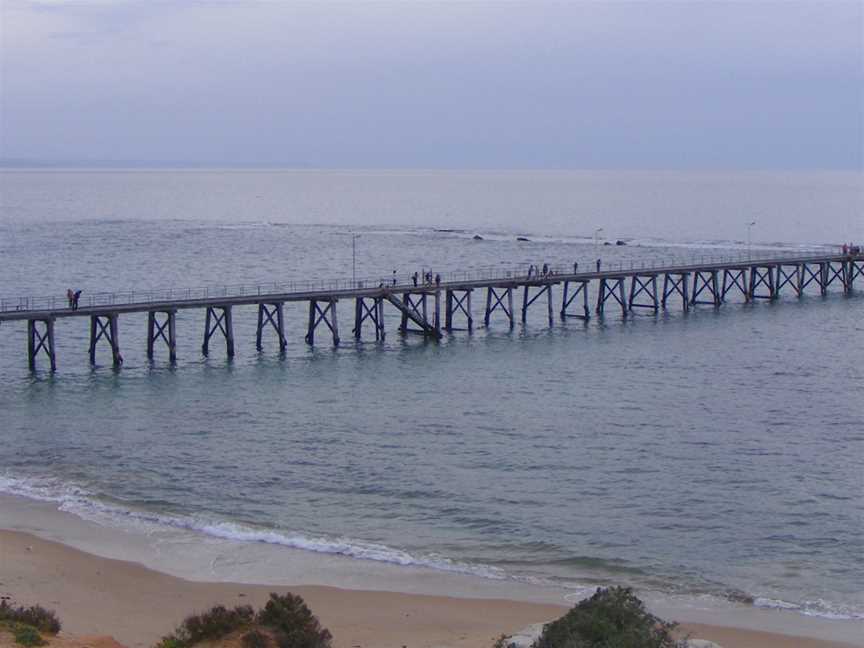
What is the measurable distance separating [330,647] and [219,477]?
39.2ft

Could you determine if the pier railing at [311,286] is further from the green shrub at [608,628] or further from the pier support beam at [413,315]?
the green shrub at [608,628]

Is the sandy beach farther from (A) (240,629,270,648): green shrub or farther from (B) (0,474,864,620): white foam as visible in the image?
(A) (240,629,270,648): green shrub

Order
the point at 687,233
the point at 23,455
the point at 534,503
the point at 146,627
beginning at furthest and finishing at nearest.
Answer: the point at 687,233
the point at 23,455
the point at 534,503
the point at 146,627

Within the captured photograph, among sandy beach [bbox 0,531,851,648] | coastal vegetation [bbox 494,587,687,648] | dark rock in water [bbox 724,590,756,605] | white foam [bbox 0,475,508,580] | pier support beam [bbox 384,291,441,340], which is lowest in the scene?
dark rock in water [bbox 724,590,756,605]

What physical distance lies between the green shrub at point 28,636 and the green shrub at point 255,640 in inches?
108

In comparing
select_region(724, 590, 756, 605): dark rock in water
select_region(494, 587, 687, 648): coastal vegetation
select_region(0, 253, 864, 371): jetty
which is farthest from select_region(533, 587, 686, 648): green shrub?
select_region(0, 253, 864, 371): jetty

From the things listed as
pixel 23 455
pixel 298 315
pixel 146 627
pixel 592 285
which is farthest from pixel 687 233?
pixel 146 627

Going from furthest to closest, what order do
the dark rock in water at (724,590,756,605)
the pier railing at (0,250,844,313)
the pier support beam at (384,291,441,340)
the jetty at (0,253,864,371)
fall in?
1. the pier railing at (0,250,844,313)
2. the pier support beam at (384,291,441,340)
3. the jetty at (0,253,864,371)
4. the dark rock in water at (724,590,756,605)

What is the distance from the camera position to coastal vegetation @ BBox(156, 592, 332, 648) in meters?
16.0

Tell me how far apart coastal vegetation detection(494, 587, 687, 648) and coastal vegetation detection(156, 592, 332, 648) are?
2.66m

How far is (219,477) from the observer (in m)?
28.0

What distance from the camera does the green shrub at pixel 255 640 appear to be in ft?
51.9

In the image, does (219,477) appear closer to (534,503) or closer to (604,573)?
(534,503)

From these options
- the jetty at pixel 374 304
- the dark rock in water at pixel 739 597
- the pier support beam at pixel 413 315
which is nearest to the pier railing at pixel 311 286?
the jetty at pixel 374 304
